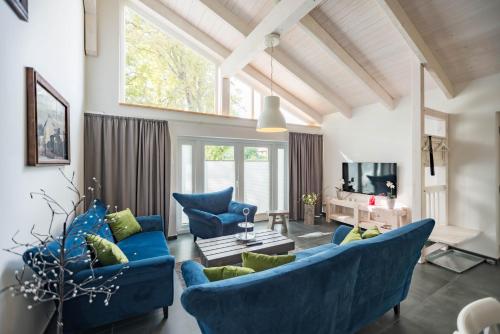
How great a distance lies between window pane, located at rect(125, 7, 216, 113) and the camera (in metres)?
4.06

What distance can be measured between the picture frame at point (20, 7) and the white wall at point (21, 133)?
0.03 meters

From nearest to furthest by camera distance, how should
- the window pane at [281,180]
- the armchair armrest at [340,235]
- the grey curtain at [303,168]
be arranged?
1. the armchair armrest at [340,235]
2. the grey curtain at [303,168]
3. the window pane at [281,180]

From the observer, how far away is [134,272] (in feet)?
5.80

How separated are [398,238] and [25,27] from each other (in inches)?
119

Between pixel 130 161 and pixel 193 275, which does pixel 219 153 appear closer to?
pixel 130 161

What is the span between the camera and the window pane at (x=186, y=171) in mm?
4410

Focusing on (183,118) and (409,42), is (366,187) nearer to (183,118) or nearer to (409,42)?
(409,42)

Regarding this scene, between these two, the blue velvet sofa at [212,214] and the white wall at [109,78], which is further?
the white wall at [109,78]

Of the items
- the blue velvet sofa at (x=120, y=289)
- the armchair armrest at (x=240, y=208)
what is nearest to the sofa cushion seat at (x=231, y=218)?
the armchair armrest at (x=240, y=208)

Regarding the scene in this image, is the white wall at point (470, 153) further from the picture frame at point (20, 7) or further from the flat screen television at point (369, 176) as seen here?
the picture frame at point (20, 7)

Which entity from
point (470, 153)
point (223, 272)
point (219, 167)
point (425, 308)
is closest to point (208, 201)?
point (219, 167)

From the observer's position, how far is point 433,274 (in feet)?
9.08

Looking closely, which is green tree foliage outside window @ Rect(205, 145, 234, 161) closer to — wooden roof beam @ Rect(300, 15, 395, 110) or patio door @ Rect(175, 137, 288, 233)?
patio door @ Rect(175, 137, 288, 233)

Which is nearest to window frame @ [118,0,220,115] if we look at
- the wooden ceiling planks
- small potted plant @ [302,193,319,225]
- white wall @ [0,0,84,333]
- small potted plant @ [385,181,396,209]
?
the wooden ceiling planks
